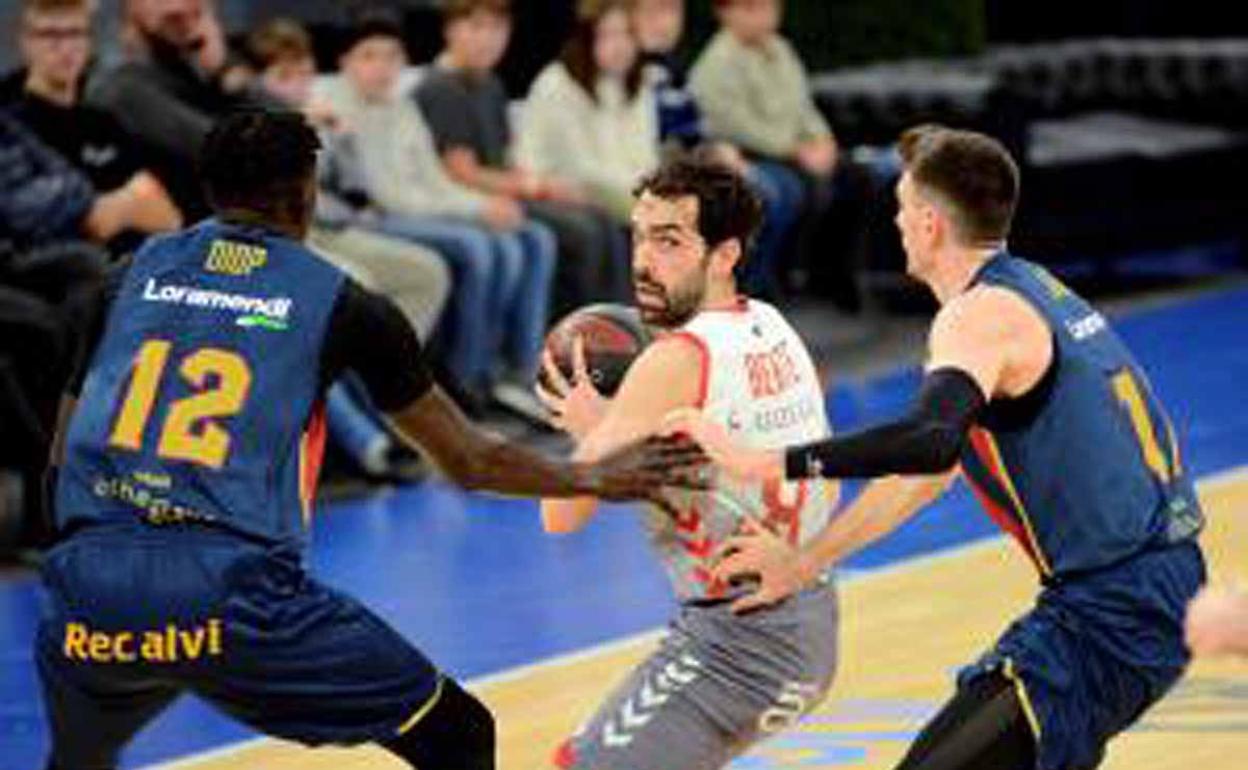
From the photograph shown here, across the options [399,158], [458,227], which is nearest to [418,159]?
[399,158]

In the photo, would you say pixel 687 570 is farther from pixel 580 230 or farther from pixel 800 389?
pixel 580 230

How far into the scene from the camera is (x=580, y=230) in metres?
14.7

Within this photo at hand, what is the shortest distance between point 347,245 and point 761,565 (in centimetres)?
732

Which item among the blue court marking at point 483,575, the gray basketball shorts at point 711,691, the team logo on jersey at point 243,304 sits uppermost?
the team logo on jersey at point 243,304

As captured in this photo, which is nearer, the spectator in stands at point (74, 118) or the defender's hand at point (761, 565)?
the defender's hand at point (761, 565)

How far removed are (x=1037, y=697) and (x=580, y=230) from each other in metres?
8.38

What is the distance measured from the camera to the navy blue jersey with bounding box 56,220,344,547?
259 inches

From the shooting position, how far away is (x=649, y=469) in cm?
666

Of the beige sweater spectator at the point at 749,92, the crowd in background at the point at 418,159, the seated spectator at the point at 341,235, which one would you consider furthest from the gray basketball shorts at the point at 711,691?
the beige sweater spectator at the point at 749,92

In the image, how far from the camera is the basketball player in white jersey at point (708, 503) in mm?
6684

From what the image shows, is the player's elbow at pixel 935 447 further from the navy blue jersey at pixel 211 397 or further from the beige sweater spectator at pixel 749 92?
the beige sweater spectator at pixel 749 92

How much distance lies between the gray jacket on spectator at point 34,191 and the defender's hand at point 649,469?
6023mm

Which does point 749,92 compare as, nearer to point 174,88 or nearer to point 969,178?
point 174,88

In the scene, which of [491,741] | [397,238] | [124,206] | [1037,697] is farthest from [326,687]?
[397,238]
